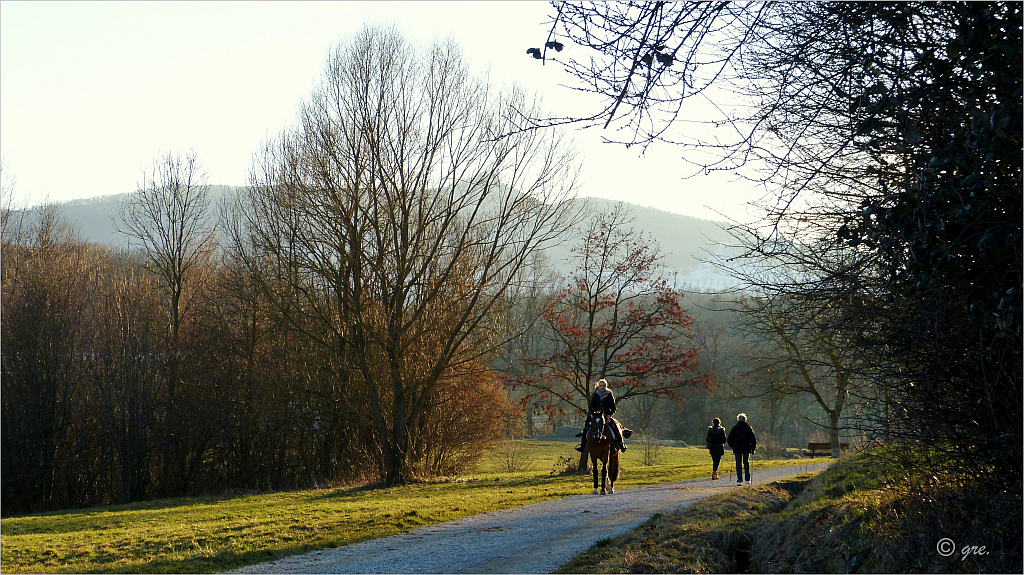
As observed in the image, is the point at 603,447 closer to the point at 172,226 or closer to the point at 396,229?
the point at 396,229

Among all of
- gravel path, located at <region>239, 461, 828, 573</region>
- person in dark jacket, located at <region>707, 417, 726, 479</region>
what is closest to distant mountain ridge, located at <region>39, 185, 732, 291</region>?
person in dark jacket, located at <region>707, 417, 726, 479</region>

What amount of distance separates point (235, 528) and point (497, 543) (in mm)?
4465

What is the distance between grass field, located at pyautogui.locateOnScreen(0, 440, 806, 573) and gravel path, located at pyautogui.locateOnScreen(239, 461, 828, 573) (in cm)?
58

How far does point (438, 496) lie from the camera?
15.7 metres

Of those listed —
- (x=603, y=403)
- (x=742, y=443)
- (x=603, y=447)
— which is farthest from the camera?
(x=742, y=443)

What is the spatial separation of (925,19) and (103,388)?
29191 millimetres

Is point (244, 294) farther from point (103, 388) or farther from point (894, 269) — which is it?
point (894, 269)

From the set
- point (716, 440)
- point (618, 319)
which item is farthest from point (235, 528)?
point (618, 319)

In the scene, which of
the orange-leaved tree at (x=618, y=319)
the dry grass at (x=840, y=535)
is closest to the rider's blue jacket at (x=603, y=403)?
the dry grass at (x=840, y=535)

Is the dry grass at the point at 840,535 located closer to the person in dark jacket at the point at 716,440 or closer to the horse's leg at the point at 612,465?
the horse's leg at the point at 612,465

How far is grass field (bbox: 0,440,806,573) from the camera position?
347 inches

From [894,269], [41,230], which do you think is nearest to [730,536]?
[894,269]

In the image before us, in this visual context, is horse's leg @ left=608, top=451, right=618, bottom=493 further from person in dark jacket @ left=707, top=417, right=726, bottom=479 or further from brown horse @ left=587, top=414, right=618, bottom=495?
person in dark jacket @ left=707, top=417, right=726, bottom=479

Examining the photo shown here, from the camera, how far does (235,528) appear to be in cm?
1093
